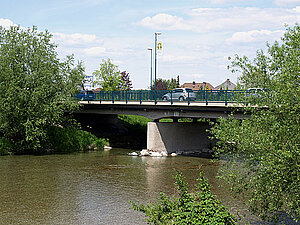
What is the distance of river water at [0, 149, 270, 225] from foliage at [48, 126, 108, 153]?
2916mm

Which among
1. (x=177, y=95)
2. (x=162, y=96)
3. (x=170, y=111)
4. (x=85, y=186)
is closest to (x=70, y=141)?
(x=162, y=96)

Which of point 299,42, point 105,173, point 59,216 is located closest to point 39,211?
point 59,216

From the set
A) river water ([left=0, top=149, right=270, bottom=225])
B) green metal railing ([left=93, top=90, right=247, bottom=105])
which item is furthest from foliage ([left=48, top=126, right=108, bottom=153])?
green metal railing ([left=93, top=90, right=247, bottom=105])

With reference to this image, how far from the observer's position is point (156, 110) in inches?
1453

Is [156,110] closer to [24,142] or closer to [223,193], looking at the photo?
[24,142]

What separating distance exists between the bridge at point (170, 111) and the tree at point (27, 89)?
7.02m

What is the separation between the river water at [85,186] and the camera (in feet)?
51.8

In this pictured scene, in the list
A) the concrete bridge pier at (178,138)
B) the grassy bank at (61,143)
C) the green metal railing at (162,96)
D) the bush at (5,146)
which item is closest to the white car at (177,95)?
the green metal railing at (162,96)

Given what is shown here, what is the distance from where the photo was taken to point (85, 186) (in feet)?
70.7

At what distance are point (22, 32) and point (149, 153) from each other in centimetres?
1553

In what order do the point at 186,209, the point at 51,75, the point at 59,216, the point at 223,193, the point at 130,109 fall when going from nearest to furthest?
the point at 186,209
the point at 59,216
the point at 223,193
the point at 51,75
the point at 130,109

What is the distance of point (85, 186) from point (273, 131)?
13.3 meters

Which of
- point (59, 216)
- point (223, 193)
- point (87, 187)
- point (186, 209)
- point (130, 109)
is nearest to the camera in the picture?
point (186, 209)

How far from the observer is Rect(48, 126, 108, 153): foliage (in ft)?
120
